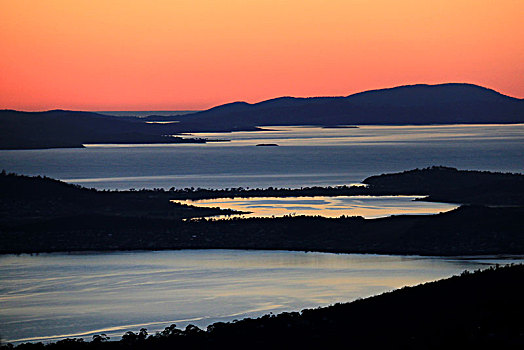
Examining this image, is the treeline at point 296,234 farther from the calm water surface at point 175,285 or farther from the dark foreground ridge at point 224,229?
the calm water surface at point 175,285

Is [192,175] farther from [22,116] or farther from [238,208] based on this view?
[22,116]

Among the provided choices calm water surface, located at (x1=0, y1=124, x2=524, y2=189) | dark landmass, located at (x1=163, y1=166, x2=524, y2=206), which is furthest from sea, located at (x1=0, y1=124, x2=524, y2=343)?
calm water surface, located at (x1=0, y1=124, x2=524, y2=189)

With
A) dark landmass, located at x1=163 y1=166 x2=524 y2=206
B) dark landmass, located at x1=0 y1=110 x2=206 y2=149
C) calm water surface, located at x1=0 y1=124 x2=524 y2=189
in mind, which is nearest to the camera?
dark landmass, located at x1=163 y1=166 x2=524 y2=206

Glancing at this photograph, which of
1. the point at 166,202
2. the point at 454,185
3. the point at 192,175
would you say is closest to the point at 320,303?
the point at 166,202

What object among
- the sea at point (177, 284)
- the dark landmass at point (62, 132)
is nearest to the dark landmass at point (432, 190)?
the sea at point (177, 284)

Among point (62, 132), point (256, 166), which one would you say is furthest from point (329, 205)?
point (62, 132)

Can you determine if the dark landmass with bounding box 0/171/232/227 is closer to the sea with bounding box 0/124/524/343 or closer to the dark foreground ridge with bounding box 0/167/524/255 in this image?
the dark foreground ridge with bounding box 0/167/524/255

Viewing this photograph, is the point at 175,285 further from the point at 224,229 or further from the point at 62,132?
the point at 62,132
